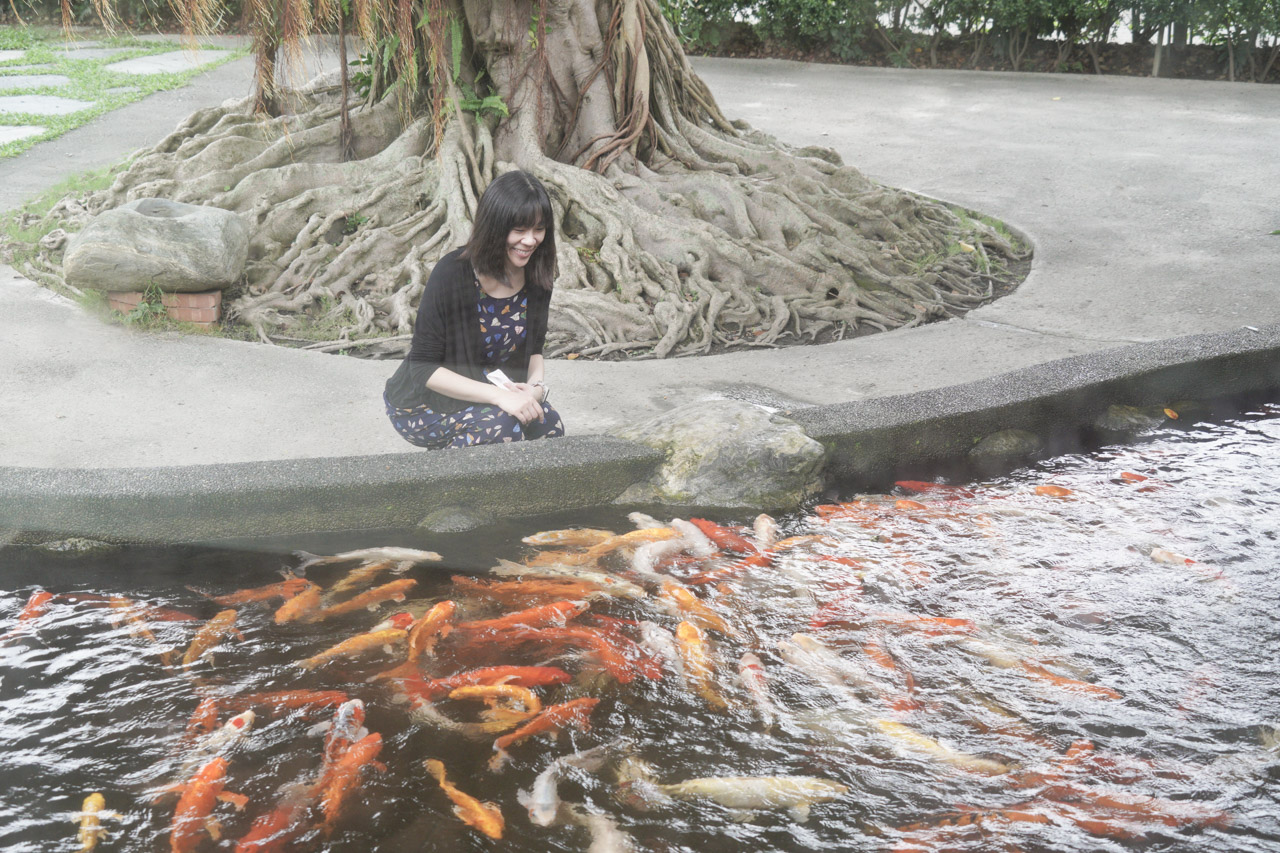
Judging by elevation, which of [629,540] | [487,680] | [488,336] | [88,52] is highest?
[88,52]

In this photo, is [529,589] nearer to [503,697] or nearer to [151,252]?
[503,697]

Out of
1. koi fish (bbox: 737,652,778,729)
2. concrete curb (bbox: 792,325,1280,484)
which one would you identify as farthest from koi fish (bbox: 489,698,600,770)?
concrete curb (bbox: 792,325,1280,484)

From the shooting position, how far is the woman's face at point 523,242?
384 cm

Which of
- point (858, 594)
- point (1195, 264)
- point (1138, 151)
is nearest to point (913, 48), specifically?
point (1138, 151)

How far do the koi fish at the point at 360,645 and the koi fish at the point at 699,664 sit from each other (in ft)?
2.70

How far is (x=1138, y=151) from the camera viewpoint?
1092cm

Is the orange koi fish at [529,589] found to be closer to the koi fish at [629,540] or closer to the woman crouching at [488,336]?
the koi fish at [629,540]

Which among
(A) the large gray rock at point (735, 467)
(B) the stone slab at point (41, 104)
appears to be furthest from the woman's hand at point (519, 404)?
(B) the stone slab at point (41, 104)

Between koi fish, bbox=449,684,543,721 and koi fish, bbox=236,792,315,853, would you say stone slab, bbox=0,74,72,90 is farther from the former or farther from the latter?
koi fish, bbox=236,792,315,853

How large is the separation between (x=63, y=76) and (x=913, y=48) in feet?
40.5

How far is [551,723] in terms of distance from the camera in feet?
9.39

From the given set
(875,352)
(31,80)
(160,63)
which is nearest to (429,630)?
(875,352)

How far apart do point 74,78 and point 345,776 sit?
578 inches

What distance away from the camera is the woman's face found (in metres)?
3.84
